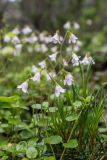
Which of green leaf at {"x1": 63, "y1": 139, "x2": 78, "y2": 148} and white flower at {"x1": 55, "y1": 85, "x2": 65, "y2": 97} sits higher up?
white flower at {"x1": 55, "y1": 85, "x2": 65, "y2": 97}

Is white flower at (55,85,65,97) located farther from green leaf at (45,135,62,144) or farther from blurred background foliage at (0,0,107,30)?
blurred background foliage at (0,0,107,30)

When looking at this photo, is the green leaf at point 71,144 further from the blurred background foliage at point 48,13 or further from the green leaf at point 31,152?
the blurred background foliage at point 48,13

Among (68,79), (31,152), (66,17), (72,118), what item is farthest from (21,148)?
(66,17)

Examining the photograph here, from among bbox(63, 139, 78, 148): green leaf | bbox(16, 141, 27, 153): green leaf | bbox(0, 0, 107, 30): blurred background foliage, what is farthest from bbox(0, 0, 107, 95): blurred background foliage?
bbox(63, 139, 78, 148): green leaf

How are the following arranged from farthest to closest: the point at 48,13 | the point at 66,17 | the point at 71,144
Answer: the point at 66,17
the point at 48,13
the point at 71,144

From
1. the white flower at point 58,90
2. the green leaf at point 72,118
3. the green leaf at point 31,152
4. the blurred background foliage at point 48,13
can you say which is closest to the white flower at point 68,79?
the white flower at point 58,90

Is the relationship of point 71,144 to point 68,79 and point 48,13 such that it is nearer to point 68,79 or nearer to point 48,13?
point 68,79

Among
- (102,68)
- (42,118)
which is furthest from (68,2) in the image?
(42,118)

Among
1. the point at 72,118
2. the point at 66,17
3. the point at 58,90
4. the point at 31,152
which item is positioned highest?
the point at 66,17

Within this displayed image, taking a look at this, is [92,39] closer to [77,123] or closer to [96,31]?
[96,31]
